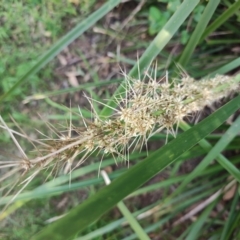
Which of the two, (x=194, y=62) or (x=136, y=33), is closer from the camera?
(x=194, y=62)

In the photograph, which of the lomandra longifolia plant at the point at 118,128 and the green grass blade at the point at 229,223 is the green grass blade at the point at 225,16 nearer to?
the lomandra longifolia plant at the point at 118,128

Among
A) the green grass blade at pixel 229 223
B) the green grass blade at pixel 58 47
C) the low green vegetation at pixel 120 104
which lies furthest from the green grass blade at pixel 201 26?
the green grass blade at pixel 229 223

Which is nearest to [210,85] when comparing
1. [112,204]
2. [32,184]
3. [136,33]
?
[112,204]

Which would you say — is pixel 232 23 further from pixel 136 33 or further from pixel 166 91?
pixel 166 91

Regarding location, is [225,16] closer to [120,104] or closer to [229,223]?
[120,104]

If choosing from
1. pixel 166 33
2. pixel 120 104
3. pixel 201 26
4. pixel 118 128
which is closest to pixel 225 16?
pixel 201 26

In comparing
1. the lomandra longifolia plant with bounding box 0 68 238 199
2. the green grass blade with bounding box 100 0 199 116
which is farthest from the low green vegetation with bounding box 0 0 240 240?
the lomandra longifolia plant with bounding box 0 68 238 199

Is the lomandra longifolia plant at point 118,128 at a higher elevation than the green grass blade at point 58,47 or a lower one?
lower

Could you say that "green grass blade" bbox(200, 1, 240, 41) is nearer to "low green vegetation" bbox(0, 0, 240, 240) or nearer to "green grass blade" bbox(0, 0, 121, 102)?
"low green vegetation" bbox(0, 0, 240, 240)
